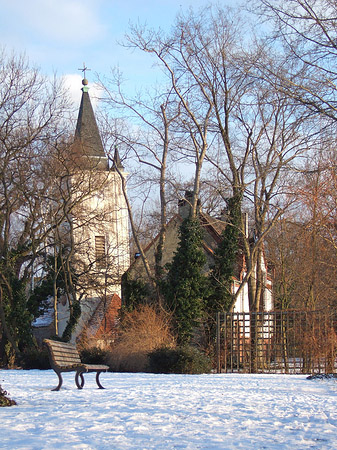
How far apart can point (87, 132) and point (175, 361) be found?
21012 millimetres

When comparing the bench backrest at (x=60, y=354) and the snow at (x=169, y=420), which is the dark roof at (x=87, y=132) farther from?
the snow at (x=169, y=420)

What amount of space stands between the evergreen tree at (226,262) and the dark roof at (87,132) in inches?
293

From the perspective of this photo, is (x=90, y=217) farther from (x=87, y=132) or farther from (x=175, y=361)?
(x=175, y=361)

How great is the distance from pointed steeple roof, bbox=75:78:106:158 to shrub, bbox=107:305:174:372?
37.3ft

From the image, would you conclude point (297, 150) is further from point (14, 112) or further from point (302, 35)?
point (302, 35)

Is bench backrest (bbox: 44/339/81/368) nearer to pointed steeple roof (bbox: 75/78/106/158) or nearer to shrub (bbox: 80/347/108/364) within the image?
shrub (bbox: 80/347/108/364)

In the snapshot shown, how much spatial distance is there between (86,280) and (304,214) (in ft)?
39.4

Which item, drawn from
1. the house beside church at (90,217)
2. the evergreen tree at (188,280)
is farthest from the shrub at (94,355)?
the evergreen tree at (188,280)

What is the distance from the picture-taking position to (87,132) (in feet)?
120

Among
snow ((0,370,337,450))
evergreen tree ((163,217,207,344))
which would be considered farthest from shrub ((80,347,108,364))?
snow ((0,370,337,450))

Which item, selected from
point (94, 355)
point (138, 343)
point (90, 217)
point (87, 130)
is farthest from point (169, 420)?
point (87, 130)

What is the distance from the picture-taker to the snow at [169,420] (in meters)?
6.08

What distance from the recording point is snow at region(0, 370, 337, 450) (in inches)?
239

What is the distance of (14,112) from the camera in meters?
27.2
